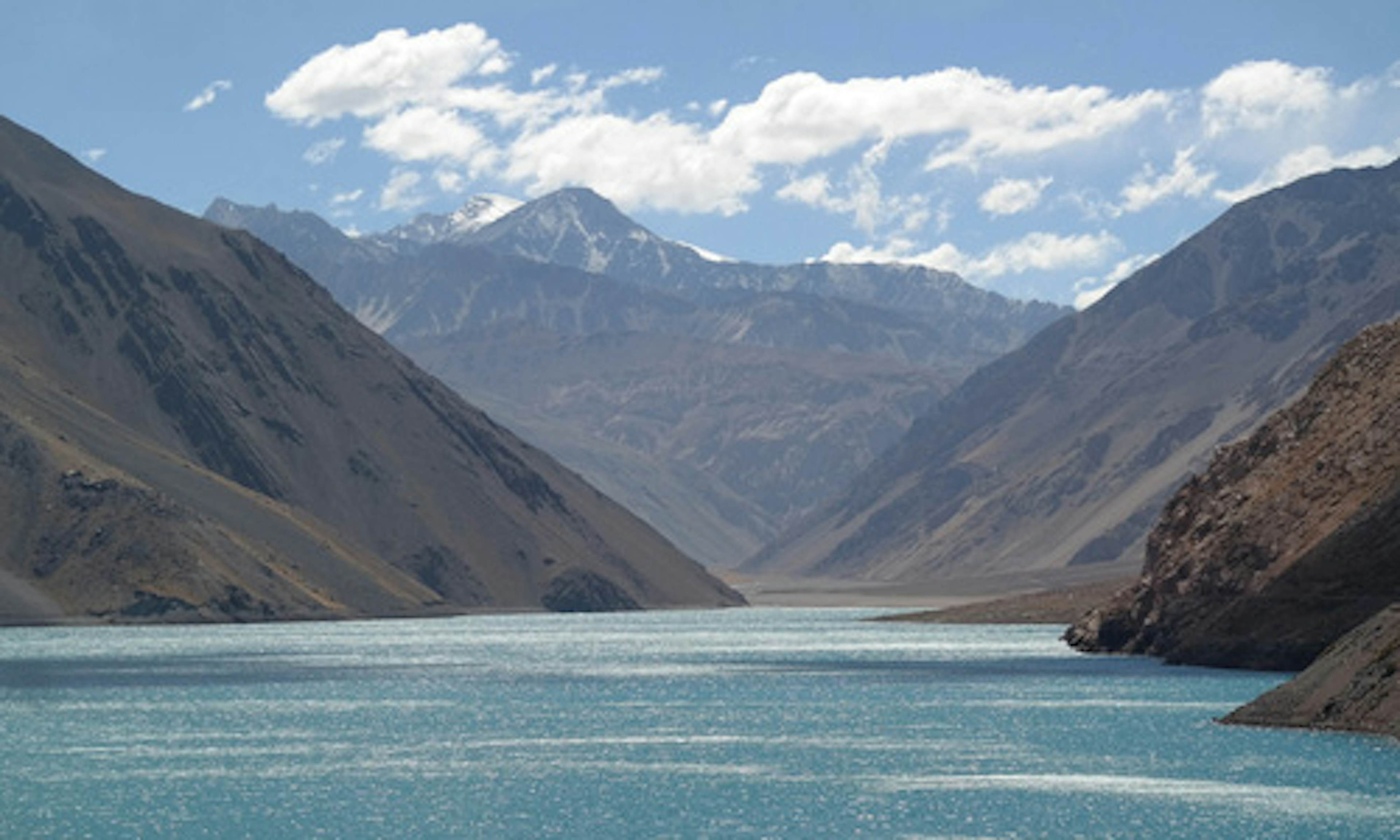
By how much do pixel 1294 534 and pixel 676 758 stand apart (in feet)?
187

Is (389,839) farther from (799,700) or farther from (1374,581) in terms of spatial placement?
(1374,581)

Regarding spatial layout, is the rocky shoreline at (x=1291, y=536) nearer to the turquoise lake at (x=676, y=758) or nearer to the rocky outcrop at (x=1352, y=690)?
the rocky outcrop at (x=1352, y=690)

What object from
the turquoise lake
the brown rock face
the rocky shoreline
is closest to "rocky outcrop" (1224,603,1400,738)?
the turquoise lake

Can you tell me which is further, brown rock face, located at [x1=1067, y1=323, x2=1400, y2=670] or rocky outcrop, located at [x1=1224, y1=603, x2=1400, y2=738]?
brown rock face, located at [x1=1067, y1=323, x2=1400, y2=670]

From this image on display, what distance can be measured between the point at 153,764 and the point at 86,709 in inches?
1228

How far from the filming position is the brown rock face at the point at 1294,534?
12506 centimetres

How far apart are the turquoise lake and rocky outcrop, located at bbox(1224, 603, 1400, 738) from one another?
1400mm

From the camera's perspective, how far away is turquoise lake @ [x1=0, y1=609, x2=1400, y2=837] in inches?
2739

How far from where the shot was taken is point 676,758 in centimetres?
9025

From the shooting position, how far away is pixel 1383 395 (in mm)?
135750

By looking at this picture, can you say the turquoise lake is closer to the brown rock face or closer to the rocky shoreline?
the brown rock face

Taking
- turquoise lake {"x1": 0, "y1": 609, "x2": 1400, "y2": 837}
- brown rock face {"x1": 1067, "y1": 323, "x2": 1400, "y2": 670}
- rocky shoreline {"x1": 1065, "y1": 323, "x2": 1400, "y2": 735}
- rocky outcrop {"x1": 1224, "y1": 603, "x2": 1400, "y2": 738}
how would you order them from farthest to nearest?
brown rock face {"x1": 1067, "y1": 323, "x2": 1400, "y2": 670}, rocky shoreline {"x1": 1065, "y1": 323, "x2": 1400, "y2": 735}, rocky outcrop {"x1": 1224, "y1": 603, "x2": 1400, "y2": 738}, turquoise lake {"x1": 0, "y1": 609, "x2": 1400, "y2": 837}

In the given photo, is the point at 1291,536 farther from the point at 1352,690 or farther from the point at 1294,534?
the point at 1352,690

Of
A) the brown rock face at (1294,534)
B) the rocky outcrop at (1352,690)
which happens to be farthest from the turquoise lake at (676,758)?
the brown rock face at (1294,534)
